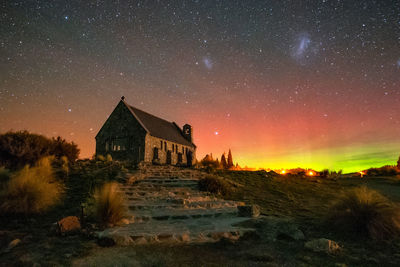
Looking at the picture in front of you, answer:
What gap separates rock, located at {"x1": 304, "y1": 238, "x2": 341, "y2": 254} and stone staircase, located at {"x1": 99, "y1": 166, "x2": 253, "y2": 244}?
145 centimetres

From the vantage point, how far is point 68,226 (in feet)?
16.0

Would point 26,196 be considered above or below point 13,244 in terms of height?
above

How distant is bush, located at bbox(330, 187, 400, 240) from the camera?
15.6 ft

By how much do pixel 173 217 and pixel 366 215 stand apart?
5325 mm

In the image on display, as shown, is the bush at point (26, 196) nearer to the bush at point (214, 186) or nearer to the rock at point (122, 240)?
the rock at point (122, 240)

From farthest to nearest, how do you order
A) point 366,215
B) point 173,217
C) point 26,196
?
point 173,217, point 26,196, point 366,215

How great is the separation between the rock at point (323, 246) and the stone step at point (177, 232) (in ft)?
4.44

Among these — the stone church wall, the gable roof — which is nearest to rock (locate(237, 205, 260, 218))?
the stone church wall

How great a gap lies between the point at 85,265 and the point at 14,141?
38.1ft

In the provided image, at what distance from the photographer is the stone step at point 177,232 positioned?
4.65 m

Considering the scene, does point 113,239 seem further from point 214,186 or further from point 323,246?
point 214,186

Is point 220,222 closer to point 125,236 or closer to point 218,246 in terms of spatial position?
point 218,246

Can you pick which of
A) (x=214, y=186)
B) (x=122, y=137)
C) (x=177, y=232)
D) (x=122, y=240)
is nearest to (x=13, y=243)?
(x=122, y=240)

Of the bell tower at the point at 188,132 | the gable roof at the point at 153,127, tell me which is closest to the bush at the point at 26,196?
the gable roof at the point at 153,127
